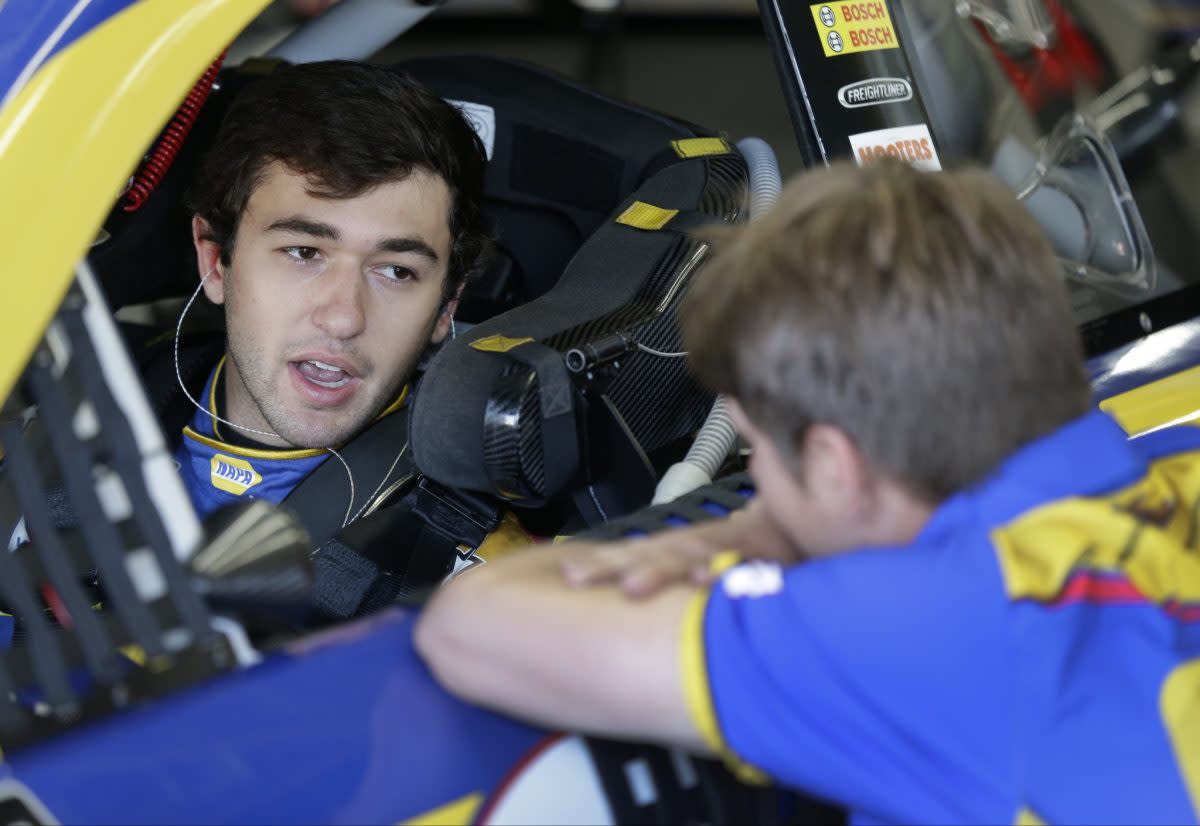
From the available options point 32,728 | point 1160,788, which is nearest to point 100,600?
point 32,728

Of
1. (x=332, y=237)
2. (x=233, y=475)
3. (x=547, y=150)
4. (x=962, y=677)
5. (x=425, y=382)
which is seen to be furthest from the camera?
(x=547, y=150)

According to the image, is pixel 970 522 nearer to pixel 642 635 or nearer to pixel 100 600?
pixel 642 635

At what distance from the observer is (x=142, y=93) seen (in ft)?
3.58

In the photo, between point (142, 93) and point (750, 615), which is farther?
point (142, 93)

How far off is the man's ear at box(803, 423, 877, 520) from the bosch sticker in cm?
95

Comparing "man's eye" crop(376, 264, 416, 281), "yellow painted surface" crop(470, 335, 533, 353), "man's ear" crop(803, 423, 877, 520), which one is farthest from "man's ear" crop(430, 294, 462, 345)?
"man's ear" crop(803, 423, 877, 520)

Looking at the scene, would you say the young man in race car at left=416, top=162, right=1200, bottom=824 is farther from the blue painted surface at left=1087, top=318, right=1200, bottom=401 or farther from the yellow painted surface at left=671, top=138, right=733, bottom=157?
the yellow painted surface at left=671, top=138, right=733, bottom=157

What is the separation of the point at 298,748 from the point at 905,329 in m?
0.53

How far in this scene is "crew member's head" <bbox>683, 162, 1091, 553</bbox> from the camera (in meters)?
0.94

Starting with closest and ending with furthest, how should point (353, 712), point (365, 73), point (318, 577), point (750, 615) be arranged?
point (750, 615)
point (353, 712)
point (318, 577)
point (365, 73)

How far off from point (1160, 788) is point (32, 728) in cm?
80

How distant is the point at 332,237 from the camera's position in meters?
1.74

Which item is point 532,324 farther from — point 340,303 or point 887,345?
point 887,345

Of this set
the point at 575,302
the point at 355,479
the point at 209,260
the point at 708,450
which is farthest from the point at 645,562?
the point at 209,260
